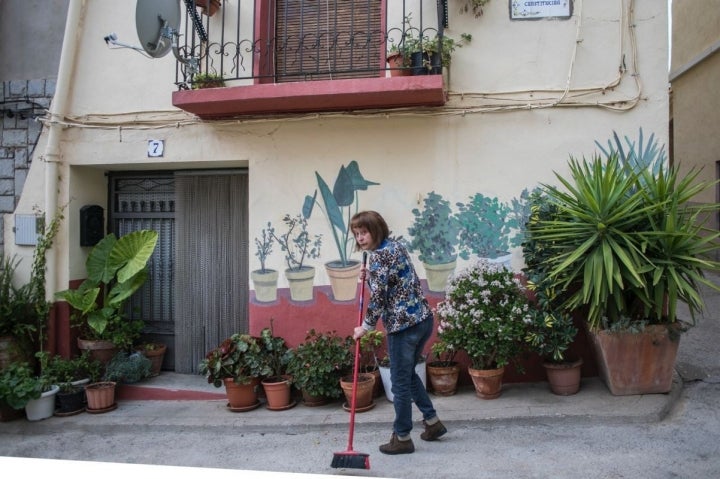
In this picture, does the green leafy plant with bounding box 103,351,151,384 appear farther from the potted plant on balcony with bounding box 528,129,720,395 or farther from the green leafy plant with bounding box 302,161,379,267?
the potted plant on balcony with bounding box 528,129,720,395

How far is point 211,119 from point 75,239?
2050 mm

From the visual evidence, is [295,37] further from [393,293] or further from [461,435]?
[461,435]

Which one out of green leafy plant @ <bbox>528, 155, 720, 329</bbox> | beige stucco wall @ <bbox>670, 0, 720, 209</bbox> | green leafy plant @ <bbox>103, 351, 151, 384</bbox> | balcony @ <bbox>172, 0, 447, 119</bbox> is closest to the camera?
green leafy plant @ <bbox>528, 155, 720, 329</bbox>

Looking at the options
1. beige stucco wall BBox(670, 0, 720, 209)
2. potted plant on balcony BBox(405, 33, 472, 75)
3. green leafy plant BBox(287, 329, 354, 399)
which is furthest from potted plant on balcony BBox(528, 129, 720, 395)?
beige stucco wall BBox(670, 0, 720, 209)

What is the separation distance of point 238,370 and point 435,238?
87.0 inches

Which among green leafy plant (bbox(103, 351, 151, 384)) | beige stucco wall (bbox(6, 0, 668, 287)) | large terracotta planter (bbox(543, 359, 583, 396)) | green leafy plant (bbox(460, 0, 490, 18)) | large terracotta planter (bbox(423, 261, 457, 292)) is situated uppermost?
green leafy plant (bbox(460, 0, 490, 18))

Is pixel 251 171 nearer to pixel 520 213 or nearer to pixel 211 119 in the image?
pixel 211 119

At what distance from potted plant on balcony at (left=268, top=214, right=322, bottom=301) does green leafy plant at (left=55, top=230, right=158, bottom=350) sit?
1445mm

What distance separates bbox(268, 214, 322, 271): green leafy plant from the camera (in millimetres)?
5914

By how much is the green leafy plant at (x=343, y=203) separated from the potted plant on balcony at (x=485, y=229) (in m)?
1.00

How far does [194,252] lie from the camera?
656 centimetres

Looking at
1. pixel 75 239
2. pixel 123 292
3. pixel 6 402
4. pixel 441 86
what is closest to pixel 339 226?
pixel 441 86

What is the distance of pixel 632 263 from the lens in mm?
4543

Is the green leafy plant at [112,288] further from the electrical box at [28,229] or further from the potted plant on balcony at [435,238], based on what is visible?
the potted plant on balcony at [435,238]
